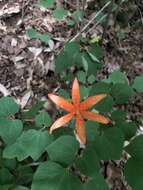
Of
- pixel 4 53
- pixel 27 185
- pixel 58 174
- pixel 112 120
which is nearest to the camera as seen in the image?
pixel 58 174

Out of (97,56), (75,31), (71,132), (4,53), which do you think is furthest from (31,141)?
(75,31)

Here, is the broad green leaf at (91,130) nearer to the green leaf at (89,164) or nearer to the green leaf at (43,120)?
the green leaf at (89,164)

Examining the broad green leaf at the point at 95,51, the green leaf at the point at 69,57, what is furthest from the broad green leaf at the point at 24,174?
the broad green leaf at the point at 95,51

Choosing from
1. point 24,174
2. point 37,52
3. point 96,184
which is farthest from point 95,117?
point 37,52

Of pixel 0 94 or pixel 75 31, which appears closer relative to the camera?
pixel 0 94

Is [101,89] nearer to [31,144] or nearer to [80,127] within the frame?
[80,127]

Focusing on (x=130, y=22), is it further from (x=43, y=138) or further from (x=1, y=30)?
(x=43, y=138)
